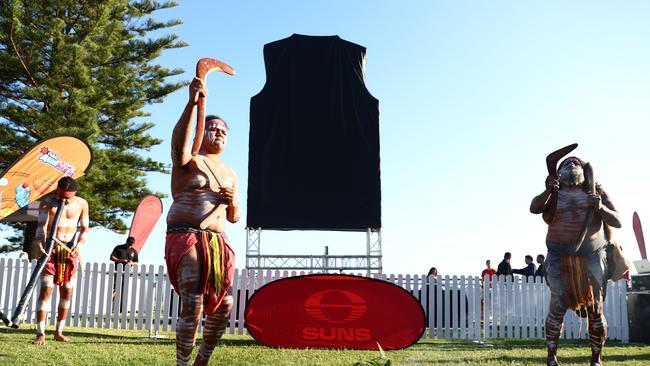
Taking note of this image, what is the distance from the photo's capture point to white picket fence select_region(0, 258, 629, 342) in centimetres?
1019

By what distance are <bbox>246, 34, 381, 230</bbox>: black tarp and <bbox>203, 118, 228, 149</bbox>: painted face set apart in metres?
13.8

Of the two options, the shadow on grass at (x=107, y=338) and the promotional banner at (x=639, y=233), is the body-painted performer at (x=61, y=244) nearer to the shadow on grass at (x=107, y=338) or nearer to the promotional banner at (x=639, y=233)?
the shadow on grass at (x=107, y=338)

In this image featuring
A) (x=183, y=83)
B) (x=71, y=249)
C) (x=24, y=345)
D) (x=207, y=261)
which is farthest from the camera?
(x=183, y=83)

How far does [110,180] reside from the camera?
20.7 meters

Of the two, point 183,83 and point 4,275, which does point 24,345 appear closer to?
point 4,275

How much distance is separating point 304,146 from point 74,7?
1053 centimetres

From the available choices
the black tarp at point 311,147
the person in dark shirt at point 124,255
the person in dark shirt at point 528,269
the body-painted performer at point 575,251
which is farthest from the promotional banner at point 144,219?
the body-painted performer at point 575,251

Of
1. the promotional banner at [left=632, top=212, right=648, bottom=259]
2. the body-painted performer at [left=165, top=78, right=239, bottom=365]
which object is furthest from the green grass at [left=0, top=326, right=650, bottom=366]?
the promotional banner at [left=632, top=212, right=648, bottom=259]

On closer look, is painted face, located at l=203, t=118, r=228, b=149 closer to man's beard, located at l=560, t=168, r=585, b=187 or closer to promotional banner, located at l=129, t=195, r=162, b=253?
man's beard, located at l=560, t=168, r=585, b=187

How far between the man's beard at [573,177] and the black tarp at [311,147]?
12.6 metres

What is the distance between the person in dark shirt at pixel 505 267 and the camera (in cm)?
1282

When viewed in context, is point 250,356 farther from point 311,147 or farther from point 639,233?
point 311,147

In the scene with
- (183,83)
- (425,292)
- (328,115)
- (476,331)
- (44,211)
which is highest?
(183,83)

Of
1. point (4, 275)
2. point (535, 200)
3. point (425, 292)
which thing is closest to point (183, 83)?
point (4, 275)
